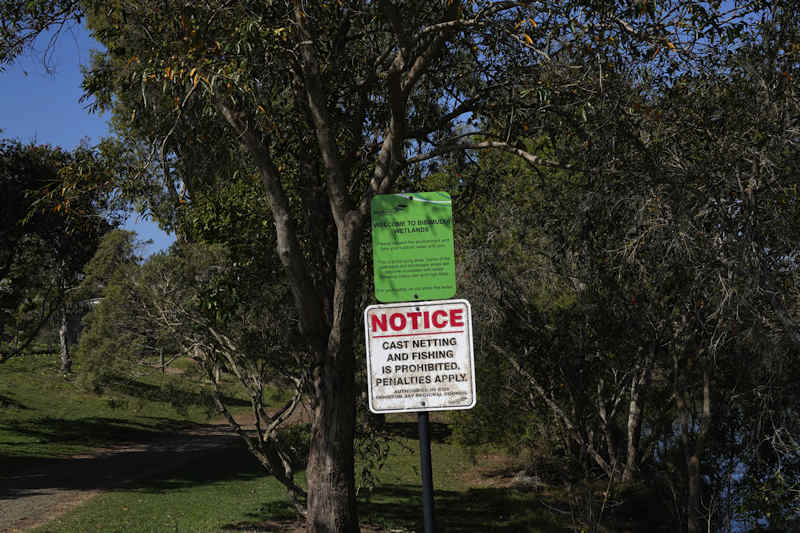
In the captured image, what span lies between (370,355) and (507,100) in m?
6.07

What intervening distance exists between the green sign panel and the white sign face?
3.7 inches

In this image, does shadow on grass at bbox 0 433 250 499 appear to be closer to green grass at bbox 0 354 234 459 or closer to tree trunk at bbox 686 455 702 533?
green grass at bbox 0 354 234 459

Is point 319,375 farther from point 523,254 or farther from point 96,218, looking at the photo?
point 523,254

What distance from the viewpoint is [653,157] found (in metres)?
7.50

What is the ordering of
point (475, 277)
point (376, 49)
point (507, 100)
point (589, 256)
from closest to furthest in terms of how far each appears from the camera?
→ point (507, 100)
point (376, 49)
point (589, 256)
point (475, 277)

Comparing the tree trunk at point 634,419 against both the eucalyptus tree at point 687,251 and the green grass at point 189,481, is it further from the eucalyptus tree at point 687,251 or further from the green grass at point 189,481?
the green grass at point 189,481

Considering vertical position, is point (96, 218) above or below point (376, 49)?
below

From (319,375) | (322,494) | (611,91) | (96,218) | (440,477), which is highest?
(611,91)

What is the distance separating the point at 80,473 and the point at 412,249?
19.4 m

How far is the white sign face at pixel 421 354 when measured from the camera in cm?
378

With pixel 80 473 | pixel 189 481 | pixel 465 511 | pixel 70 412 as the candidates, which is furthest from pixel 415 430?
pixel 465 511

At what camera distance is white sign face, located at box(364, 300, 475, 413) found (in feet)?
12.4

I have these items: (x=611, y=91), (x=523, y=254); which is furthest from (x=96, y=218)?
(x=523, y=254)

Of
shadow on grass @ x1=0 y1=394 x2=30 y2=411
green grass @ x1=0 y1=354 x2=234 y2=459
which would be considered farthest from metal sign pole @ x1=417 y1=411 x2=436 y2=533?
shadow on grass @ x1=0 y1=394 x2=30 y2=411
